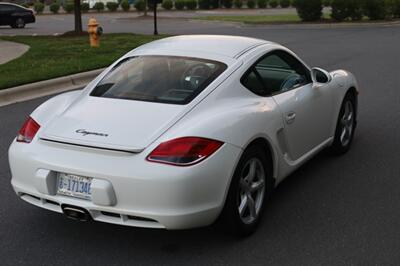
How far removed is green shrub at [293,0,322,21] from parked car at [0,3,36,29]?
15.7 metres

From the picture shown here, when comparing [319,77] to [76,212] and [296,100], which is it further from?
[76,212]

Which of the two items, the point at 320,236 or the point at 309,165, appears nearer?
the point at 320,236

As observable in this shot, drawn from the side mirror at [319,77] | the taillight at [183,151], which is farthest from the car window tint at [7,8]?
the taillight at [183,151]

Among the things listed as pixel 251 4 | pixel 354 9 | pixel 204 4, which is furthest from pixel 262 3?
pixel 354 9

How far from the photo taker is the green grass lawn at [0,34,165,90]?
10.7 m

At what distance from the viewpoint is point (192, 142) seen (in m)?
3.66

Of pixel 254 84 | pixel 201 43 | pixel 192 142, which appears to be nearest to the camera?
pixel 192 142

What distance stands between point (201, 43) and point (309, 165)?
1793mm

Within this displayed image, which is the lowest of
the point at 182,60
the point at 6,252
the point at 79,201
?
the point at 6,252

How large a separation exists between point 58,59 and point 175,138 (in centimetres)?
1020

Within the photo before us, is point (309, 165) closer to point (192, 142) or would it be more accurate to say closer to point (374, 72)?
point (192, 142)

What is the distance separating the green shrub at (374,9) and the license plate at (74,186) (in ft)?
92.9

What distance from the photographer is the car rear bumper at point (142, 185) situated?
3.53 metres

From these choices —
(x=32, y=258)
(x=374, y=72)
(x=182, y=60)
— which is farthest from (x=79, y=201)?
(x=374, y=72)
